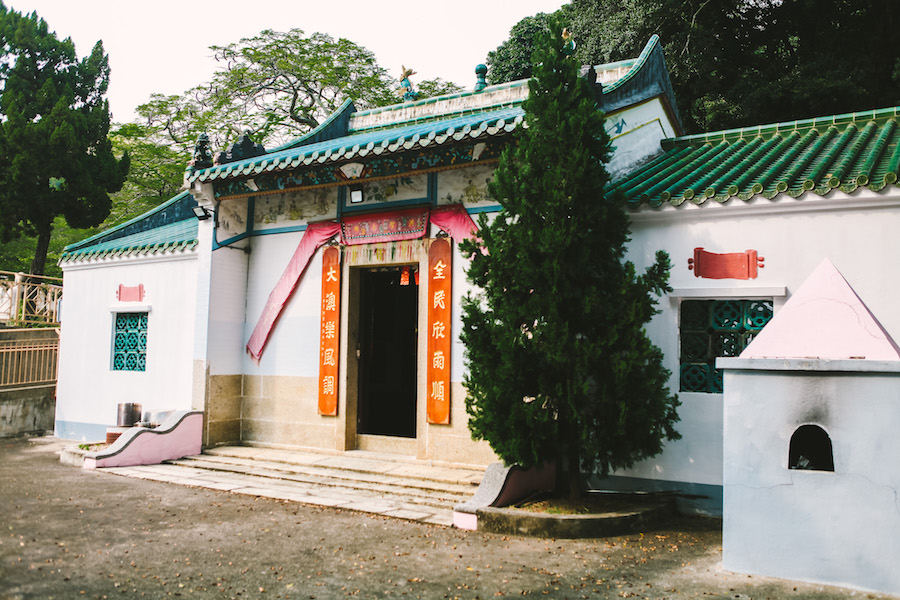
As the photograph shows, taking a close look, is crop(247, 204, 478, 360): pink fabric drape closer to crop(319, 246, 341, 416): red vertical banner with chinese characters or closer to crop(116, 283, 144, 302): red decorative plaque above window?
crop(319, 246, 341, 416): red vertical banner with chinese characters

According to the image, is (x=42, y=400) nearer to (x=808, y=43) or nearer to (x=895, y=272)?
(x=895, y=272)

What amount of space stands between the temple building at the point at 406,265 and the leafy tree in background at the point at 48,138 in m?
8.71

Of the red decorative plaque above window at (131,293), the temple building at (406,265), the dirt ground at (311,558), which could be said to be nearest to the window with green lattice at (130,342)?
the temple building at (406,265)

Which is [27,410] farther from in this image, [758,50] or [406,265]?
[758,50]

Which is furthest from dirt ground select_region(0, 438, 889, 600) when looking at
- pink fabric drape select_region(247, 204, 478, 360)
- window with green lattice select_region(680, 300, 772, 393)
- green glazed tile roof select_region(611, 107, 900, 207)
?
green glazed tile roof select_region(611, 107, 900, 207)

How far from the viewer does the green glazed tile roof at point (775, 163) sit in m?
6.07

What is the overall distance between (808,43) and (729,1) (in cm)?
209

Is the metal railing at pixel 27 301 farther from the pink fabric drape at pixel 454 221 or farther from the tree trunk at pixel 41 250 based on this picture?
the pink fabric drape at pixel 454 221

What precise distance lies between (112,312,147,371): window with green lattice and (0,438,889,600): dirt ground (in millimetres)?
3774

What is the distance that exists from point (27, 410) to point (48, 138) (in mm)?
9528

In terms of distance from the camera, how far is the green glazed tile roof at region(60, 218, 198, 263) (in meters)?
9.84

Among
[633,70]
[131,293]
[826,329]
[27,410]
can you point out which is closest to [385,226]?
[633,70]

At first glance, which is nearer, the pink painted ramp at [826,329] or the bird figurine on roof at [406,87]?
the pink painted ramp at [826,329]

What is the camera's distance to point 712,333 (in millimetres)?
6379
